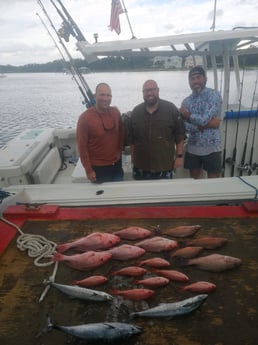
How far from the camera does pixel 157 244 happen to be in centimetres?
276

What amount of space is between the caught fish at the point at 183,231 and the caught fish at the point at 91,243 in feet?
1.69

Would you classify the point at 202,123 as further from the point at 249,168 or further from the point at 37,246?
the point at 37,246

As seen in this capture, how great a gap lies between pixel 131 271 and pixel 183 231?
711 millimetres

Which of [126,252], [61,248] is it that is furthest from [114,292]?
[61,248]

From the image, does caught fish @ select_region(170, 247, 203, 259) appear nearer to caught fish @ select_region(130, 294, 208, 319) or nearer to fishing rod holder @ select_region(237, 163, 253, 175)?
caught fish @ select_region(130, 294, 208, 319)

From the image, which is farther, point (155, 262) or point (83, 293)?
point (155, 262)

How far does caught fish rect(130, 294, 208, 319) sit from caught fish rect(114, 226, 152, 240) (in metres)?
0.85

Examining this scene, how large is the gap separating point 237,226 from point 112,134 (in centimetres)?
225

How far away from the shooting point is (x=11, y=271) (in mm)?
2576

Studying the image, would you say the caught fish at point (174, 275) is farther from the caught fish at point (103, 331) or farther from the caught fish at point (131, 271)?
the caught fish at point (103, 331)

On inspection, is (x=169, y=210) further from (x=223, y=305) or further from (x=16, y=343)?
(x=16, y=343)

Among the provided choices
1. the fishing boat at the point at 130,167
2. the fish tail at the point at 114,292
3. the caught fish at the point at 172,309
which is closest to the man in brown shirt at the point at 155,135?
the fishing boat at the point at 130,167

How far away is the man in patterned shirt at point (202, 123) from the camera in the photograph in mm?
4496

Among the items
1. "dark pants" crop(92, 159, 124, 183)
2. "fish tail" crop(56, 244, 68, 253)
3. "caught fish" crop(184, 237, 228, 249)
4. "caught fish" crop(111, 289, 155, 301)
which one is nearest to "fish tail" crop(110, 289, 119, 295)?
"caught fish" crop(111, 289, 155, 301)
